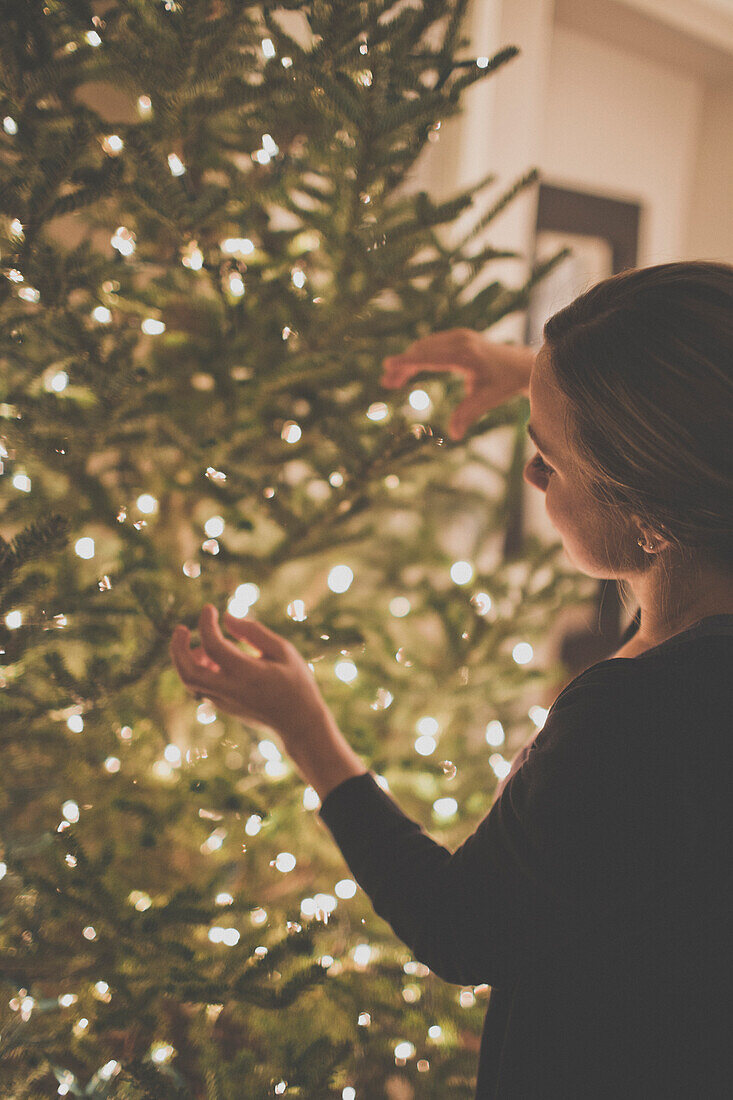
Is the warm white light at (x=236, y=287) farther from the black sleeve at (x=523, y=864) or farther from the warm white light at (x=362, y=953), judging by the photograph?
the warm white light at (x=362, y=953)

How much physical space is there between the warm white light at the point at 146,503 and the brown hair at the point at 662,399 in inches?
22.8

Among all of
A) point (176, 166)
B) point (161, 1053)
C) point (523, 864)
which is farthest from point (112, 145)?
point (161, 1053)

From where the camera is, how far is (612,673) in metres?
0.54

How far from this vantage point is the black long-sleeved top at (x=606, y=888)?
0.50m

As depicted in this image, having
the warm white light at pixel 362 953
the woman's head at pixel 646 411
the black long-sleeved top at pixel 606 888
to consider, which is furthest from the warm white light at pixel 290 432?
the warm white light at pixel 362 953

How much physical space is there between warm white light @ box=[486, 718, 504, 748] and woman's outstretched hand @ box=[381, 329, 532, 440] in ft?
1.55

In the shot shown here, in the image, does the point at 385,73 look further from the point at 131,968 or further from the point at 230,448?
the point at 131,968

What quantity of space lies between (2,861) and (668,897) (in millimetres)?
670

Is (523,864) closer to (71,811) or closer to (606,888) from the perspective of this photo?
(606,888)

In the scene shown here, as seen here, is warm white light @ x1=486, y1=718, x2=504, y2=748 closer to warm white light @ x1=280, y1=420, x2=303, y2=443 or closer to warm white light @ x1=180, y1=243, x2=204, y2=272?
warm white light @ x1=280, y1=420, x2=303, y2=443

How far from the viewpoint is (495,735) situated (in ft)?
3.84

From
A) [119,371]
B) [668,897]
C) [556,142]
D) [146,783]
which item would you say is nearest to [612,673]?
[668,897]

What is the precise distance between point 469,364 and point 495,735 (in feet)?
1.84

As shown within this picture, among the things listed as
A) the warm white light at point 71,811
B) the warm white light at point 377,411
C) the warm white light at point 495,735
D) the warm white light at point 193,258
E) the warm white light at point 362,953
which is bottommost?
the warm white light at point 362,953
